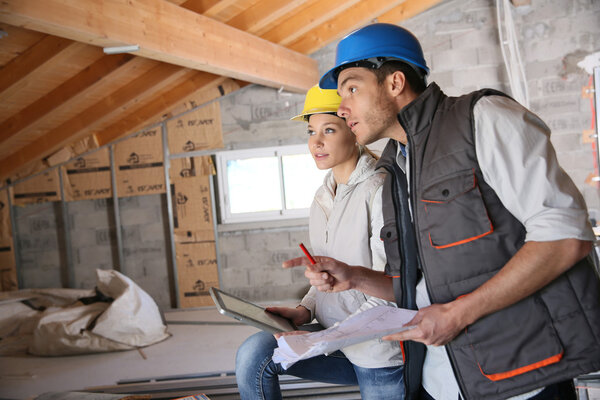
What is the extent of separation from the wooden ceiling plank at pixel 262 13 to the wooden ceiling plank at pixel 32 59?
1.29 meters

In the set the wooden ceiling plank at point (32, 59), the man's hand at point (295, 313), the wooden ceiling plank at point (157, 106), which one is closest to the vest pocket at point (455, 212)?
the man's hand at point (295, 313)

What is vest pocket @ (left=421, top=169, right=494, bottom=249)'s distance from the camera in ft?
3.17

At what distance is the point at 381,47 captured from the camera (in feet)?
3.99

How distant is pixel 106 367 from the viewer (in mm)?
3336

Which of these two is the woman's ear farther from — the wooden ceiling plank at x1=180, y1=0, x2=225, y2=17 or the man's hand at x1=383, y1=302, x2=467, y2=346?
the wooden ceiling plank at x1=180, y1=0, x2=225, y2=17

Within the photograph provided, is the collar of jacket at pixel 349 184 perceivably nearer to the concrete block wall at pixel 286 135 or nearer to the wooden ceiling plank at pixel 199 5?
the wooden ceiling plank at pixel 199 5

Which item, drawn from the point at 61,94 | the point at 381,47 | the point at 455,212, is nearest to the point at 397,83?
the point at 381,47

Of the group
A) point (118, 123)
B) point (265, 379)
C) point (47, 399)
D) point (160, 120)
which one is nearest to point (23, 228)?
point (118, 123)

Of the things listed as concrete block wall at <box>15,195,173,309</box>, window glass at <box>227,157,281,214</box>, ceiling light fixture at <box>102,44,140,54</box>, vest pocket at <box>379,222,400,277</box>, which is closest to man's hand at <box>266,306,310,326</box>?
vest pocket at <box>379,222,400,277</box>

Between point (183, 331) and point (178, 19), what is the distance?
2.63 meters

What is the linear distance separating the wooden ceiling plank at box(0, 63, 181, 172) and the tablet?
3.21 metres

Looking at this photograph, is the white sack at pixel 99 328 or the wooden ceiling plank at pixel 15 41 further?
the white sack at pixel 99 328

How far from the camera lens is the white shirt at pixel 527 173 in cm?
88

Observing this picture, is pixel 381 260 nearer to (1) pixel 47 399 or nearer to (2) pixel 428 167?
(2) pixel 428 167
